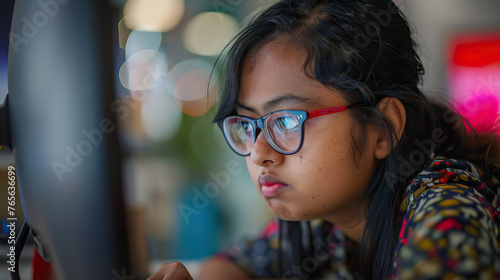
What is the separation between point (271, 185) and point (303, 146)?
7 centimetres

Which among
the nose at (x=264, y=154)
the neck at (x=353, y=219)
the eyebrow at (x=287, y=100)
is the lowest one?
the neck at (x=353, y=219)

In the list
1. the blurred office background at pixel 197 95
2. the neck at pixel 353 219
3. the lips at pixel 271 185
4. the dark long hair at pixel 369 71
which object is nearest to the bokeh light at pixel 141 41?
the blurred office background at pixel 197 95

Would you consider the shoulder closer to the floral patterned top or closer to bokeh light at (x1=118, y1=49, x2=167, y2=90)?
the floral patterned top

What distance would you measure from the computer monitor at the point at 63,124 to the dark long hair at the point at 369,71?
0.18 m

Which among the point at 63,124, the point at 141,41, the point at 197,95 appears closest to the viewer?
the point at 63,124

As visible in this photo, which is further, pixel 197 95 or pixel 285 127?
pixel 197 95

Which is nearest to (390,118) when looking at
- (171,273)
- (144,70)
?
(171,273)

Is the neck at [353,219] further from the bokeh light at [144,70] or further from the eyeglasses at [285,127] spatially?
the bokeh light at [144,70]

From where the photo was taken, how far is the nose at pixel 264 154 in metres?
0.52

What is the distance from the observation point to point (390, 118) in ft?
1.79

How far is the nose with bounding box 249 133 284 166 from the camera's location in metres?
0.52

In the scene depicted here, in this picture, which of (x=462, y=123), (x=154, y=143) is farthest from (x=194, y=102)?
(x=462, y=123)

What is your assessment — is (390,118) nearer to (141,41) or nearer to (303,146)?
(303,146)

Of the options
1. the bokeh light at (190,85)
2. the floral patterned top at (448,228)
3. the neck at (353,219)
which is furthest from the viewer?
the bokeh light at (190,85)
